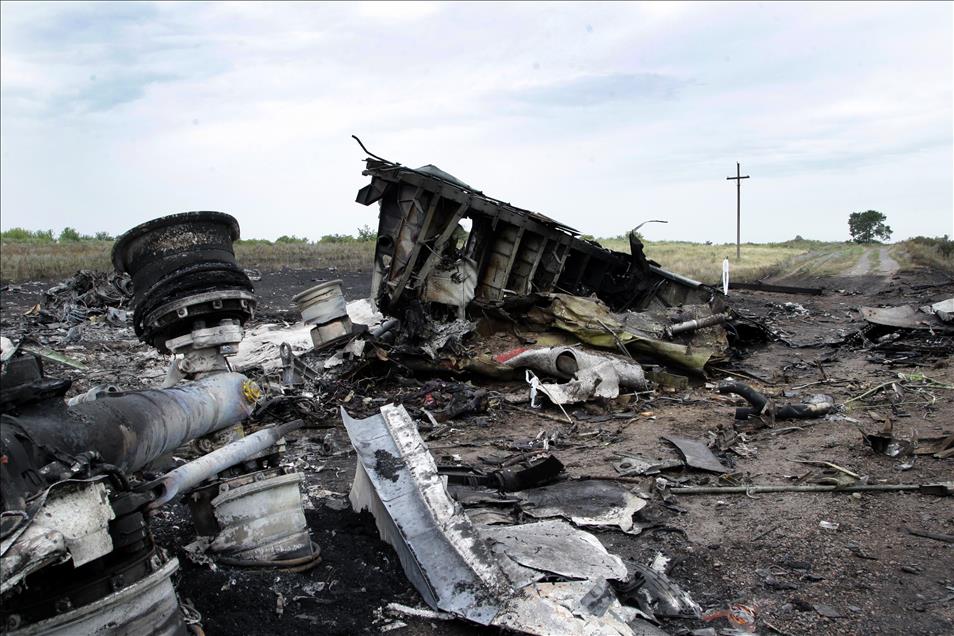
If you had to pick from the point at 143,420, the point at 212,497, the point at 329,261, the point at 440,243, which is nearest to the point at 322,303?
the point at 440,243

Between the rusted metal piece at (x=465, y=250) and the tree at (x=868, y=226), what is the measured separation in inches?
2597

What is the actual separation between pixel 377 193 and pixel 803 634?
8174mm

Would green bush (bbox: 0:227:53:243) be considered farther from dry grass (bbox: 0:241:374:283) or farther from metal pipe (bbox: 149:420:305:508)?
metal pipe (bbox: 149:420:305:508)

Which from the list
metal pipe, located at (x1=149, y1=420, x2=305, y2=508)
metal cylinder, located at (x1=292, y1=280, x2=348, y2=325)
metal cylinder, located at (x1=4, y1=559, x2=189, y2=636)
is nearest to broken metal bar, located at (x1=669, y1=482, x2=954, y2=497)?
metal pipe, located at (x1=149, y1=420, x2=305, y2=508)

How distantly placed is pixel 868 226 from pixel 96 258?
67.6m

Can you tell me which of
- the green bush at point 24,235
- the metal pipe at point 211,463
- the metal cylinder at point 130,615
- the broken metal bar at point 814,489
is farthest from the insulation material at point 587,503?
the green bush at point 24,235

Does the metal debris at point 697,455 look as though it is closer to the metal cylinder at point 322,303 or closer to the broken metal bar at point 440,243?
the metal cylinder at point 322,303

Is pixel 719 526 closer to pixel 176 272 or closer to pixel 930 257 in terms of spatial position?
pixel 176 272

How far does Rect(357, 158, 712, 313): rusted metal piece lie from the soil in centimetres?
159

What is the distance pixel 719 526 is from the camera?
512cm

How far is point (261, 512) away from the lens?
374cm

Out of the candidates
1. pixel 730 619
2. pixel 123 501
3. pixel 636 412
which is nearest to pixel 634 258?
pixel 636 412

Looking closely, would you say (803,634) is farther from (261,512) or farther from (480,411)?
(480,411)

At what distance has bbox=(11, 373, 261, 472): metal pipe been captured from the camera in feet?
9.02
